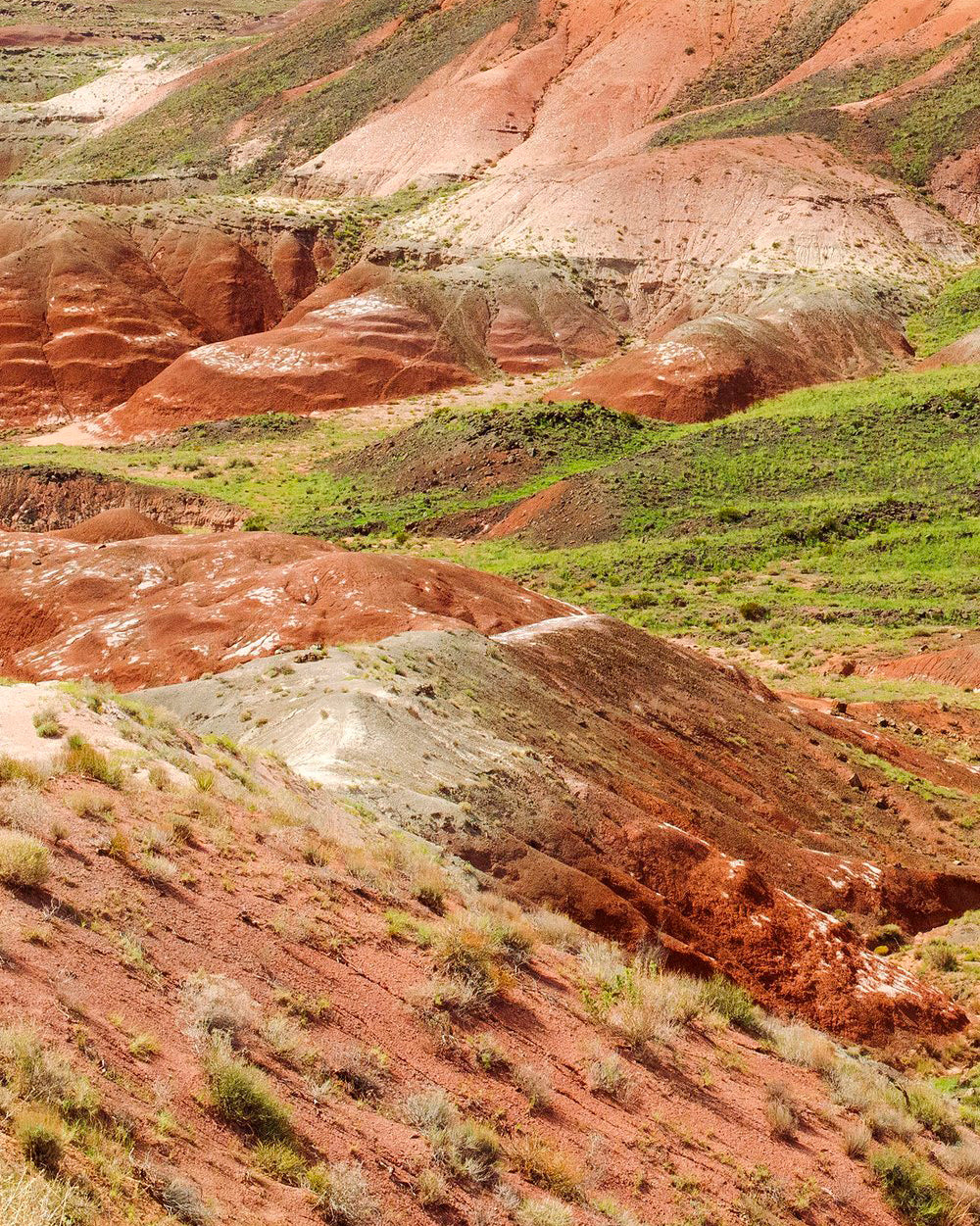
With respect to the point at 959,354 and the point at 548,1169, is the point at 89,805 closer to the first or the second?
the point at 548,1169

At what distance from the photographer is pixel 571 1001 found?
34.8 feet

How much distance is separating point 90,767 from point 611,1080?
4.67 metres

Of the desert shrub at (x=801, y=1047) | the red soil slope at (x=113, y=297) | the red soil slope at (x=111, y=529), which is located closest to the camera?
the desert shrub at (x=801, y=1047)

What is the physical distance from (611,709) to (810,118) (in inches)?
2571

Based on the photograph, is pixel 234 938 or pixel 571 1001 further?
pixel 571 1001

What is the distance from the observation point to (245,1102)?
7.14 m

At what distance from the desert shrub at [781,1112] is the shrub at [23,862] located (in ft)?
19.0

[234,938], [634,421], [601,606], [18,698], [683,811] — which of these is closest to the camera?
[234,938]

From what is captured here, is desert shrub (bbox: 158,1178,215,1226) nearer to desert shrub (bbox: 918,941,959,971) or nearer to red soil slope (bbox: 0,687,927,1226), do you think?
red soil slope (bbox: 0,687,927,1226)

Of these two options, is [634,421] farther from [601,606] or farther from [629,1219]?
[629,1219]

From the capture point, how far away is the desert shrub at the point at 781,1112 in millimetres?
10039

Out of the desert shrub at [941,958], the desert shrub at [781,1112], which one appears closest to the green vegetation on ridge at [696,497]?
the desert shrub at [941,958]

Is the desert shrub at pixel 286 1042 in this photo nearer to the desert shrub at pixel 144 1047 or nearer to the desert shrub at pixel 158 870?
the desert shrub at pixel 144 1047

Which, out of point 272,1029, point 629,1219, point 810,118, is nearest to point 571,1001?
point 629,1219
